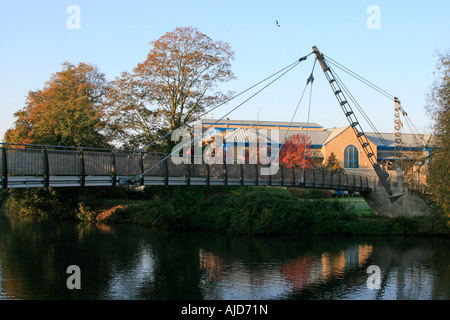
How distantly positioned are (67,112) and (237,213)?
17.8 m

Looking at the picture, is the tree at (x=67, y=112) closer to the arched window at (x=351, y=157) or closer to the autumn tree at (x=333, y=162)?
the autumn tree at (x=333, y=162)

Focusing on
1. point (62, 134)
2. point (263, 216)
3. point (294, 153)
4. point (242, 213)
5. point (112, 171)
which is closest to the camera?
point (112, 171)

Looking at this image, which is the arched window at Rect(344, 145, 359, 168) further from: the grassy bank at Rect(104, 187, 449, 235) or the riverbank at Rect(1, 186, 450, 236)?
the grassy bank at Rect(104, 187, 449, 235)

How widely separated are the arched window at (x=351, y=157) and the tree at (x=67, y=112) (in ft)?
113

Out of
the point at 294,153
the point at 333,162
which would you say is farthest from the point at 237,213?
the point at 333,162

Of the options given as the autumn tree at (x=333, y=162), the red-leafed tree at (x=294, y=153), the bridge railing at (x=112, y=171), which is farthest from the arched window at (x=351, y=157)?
the bridge railing at (x=112, y=171)

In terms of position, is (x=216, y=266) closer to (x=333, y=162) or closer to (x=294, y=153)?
(x=294, y=153)

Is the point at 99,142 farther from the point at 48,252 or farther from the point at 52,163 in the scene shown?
the point at 52,163

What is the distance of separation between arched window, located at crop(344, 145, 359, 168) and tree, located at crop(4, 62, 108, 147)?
113ft

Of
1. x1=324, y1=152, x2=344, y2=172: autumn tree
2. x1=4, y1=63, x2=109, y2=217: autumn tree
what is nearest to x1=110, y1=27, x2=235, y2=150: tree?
x1=4, y1=63, x2=109, y2=217: autumn tree

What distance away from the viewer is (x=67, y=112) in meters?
40.4

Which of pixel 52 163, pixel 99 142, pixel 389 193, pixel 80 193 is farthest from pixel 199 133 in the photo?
pixel 52 163

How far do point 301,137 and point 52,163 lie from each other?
135ft
